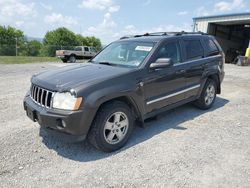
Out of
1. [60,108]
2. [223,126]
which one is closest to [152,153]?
[60,108]

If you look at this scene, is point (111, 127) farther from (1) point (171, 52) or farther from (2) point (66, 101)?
(1) point (171, 52)

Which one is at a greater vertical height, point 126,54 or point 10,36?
point 10,36

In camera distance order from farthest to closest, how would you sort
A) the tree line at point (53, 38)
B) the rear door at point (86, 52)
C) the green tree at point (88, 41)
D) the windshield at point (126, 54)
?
the green tree at point (88, 41) → the tree line at point (53, 38) → the rear door at point (86, 52) → the windshield at point (126, 54)

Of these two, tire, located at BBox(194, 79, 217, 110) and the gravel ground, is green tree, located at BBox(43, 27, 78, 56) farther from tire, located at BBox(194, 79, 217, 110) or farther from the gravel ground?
the gravel ground

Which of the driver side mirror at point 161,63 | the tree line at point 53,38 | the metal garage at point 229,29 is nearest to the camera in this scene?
the driver side mirror at point 161,63

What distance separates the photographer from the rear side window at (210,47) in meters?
5.89

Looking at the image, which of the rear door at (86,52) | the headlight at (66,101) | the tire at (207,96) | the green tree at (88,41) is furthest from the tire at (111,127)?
the green tree at (88,41)

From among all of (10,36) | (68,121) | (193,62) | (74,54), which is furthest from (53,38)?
(68,121)

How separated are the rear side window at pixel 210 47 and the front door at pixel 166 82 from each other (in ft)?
4.24

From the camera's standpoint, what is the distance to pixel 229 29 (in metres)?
27.8

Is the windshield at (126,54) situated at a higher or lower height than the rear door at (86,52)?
lower

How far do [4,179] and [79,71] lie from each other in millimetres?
1960

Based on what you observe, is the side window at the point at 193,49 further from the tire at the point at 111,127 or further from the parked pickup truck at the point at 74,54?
the parked pickup truck at the point at 74,54

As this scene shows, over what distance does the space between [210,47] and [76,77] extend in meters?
3.78
